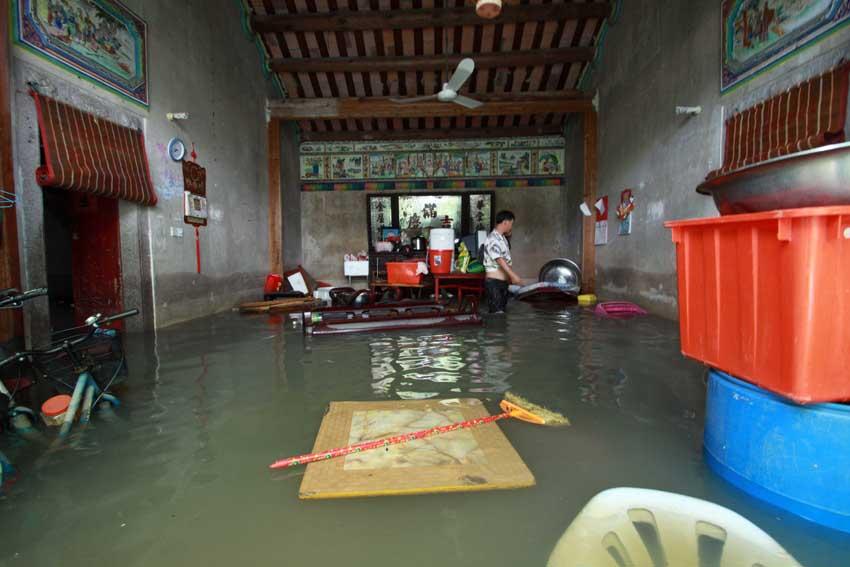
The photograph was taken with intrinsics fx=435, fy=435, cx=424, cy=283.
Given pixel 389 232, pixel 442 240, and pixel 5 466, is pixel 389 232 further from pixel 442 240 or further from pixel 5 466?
pixel 5 466

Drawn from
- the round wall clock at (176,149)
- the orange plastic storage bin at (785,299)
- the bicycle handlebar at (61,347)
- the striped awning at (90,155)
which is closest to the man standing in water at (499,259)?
the orange plastic storage bin at (785,299)

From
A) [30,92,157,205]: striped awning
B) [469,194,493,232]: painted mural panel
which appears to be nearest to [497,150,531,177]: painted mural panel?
[469,194,493,232]: painted mural panel

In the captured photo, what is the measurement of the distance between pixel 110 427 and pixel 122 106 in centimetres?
436

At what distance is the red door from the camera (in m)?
5.18

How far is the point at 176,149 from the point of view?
6027 millimetres

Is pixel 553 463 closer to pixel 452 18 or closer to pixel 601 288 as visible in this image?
pixel 601 288

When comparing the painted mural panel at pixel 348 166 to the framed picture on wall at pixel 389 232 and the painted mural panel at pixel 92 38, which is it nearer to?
the framed picture on wall at pixel 389 232

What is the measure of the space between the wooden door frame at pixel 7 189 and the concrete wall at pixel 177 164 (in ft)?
0.51

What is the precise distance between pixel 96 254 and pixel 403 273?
13.0 ft

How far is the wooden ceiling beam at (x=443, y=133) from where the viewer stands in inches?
465

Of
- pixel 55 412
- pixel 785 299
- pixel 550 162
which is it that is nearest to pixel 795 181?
pixel 785 299

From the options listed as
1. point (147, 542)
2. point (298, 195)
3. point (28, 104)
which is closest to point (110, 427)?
point (147, 542)

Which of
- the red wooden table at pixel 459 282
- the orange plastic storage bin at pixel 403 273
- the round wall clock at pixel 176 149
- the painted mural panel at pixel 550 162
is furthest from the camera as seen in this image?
the painted mural panel at pixel 550 162

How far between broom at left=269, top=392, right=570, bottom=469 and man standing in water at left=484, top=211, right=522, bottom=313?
127 inches
